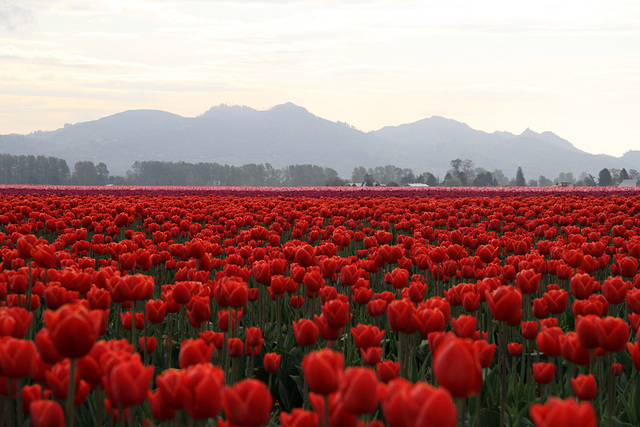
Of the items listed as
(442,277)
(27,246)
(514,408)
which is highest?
(27,246)

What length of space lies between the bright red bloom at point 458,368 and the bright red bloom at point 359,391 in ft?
0.69

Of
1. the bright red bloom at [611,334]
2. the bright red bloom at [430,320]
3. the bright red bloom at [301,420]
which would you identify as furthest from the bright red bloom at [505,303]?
the bright red bloom at [301,420]

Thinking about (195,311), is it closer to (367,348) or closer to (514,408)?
(367,348)

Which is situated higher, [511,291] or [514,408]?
[511,291]

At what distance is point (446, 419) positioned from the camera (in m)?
1.62

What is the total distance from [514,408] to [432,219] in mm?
7915

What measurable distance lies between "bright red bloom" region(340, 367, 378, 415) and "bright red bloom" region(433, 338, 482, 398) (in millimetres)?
210

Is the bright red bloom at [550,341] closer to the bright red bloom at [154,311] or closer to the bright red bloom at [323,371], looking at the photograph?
the bright red bloom at [323,371]

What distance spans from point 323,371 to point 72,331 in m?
0.90

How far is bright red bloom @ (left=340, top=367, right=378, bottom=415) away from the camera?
1890mm

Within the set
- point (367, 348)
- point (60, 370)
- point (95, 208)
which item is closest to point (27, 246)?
point (60, 370)

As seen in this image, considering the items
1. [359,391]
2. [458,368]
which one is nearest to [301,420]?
[359,391]

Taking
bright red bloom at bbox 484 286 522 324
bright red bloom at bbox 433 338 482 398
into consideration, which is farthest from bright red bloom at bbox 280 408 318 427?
bright red bloom at bbox 484 286 522 324

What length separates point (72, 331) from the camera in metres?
2.22
